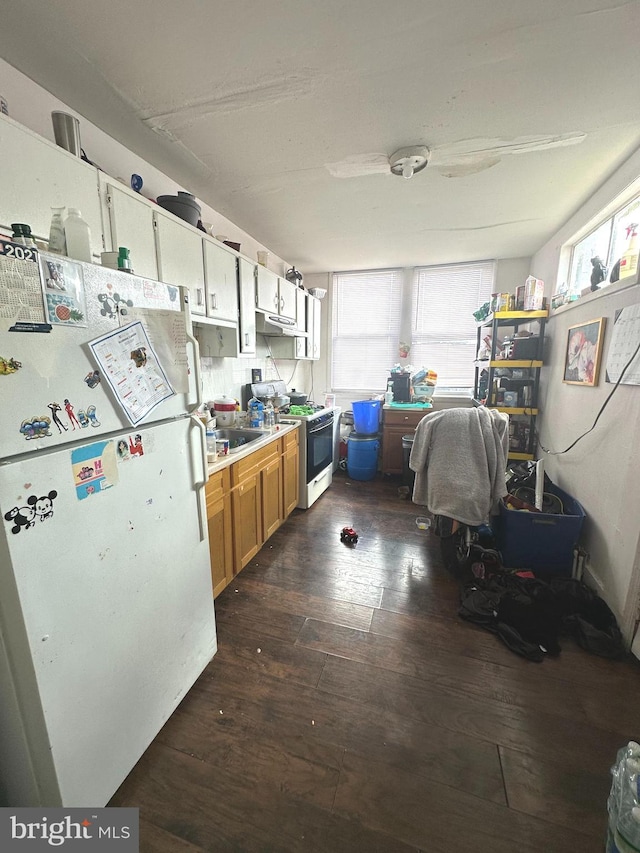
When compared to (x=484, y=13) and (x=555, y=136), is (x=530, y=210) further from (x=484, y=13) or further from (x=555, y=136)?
(x=484, y=13)

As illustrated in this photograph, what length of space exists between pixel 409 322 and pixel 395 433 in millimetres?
1486

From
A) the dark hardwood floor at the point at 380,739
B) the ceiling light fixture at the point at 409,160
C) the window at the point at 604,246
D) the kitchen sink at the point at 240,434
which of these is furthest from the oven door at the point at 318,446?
the window at the point at 604,246

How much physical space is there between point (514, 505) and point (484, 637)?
0.93m

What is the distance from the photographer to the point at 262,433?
2.61 m

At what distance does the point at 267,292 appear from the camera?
9.56 ft

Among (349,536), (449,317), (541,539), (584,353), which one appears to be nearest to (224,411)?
(349,536)

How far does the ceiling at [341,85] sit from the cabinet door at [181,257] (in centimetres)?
46

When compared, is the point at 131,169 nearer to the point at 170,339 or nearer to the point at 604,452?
the point at 170,339

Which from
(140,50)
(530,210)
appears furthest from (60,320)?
(530,210)

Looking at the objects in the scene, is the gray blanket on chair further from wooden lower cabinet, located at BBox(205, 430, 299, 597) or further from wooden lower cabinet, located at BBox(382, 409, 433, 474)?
wooden lower cabinet, located at BBox(382, 409, 433, 474)

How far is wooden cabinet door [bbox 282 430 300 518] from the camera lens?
2.88 meters

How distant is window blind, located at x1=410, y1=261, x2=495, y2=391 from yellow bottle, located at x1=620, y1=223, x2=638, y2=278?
201cm

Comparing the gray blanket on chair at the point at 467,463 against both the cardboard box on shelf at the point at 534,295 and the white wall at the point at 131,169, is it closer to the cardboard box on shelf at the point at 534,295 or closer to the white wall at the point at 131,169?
the cardboard box on shelf at the point at 534,295

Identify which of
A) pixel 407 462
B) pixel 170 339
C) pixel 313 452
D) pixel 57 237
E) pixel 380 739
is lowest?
pixel 380 739
